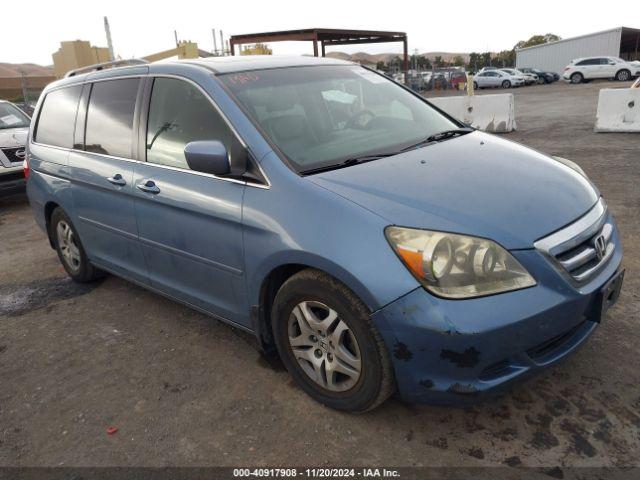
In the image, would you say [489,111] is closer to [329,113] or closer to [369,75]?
[369,75]

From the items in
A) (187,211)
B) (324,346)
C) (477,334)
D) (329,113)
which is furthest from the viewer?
(329,113)

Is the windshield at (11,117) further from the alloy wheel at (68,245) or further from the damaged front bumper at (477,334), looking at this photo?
the damaged front bumper at (477,334)

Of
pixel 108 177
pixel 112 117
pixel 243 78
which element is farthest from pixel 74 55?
pixel 243 78

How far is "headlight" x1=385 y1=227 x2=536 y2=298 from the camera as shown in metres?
2.19

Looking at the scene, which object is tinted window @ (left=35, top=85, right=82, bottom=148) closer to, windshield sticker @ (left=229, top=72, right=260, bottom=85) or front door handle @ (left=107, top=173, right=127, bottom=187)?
front door handle @ (left=107, top=173, right=127, bottom=187)

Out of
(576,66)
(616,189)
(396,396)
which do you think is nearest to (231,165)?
(396,396)

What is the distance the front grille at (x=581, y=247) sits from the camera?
2307mm

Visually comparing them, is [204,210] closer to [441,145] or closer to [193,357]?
[193,357]

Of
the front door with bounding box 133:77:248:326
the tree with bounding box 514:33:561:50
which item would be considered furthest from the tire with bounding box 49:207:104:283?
the tree with bounding box 514:33:561:50

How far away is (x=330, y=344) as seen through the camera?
2.54 metres

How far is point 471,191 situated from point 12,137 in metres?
8.36

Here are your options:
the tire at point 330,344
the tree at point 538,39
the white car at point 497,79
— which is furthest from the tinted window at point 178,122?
the tree at point 538,39

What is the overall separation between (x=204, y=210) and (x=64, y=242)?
2.39 meters

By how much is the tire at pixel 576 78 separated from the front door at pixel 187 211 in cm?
3800
